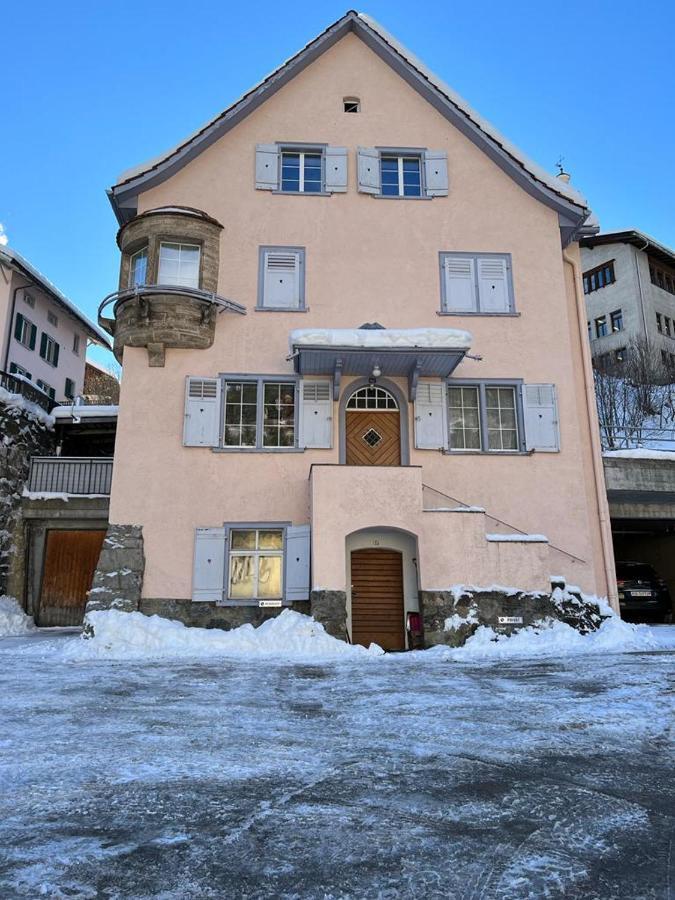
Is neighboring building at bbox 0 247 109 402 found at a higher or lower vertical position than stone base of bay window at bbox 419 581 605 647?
higher

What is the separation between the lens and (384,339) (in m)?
12.9

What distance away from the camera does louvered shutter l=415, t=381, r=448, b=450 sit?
1401 centimetres

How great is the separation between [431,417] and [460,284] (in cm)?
332

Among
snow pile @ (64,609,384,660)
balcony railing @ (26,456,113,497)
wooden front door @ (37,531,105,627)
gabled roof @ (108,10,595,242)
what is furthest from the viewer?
balcony railing @ (26,456,113,497)

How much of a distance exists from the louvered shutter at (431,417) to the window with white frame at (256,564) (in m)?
3.59

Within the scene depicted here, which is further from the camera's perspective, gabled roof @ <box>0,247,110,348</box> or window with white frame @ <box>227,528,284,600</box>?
gabled roof @ <box>0,247,110,348</box>

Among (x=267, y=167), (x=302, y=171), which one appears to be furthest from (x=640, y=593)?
(x=267, y=167)

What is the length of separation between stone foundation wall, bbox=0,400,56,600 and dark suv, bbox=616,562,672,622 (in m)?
15.4

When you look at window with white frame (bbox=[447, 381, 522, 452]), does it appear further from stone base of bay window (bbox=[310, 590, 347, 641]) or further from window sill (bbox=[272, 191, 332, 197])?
window sill (bbox=[272, 191, 332, 197])

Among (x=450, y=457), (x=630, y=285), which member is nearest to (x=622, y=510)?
(x=450, y=457)

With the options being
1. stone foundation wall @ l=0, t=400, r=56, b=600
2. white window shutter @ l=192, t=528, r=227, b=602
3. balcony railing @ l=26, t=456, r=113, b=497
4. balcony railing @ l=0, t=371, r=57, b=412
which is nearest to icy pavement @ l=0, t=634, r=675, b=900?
white window shutter @ l=192, t=528, r=227, b=602

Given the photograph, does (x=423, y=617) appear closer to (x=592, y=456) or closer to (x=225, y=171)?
(x=592, y=456)

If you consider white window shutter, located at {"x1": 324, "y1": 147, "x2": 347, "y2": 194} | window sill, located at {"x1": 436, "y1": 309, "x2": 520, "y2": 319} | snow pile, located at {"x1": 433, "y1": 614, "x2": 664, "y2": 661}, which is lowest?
snow pile, located at {"x1": 433, "y1": 614, "x2": 664, "y2": 661}

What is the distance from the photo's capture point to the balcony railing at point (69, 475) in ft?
59.6
